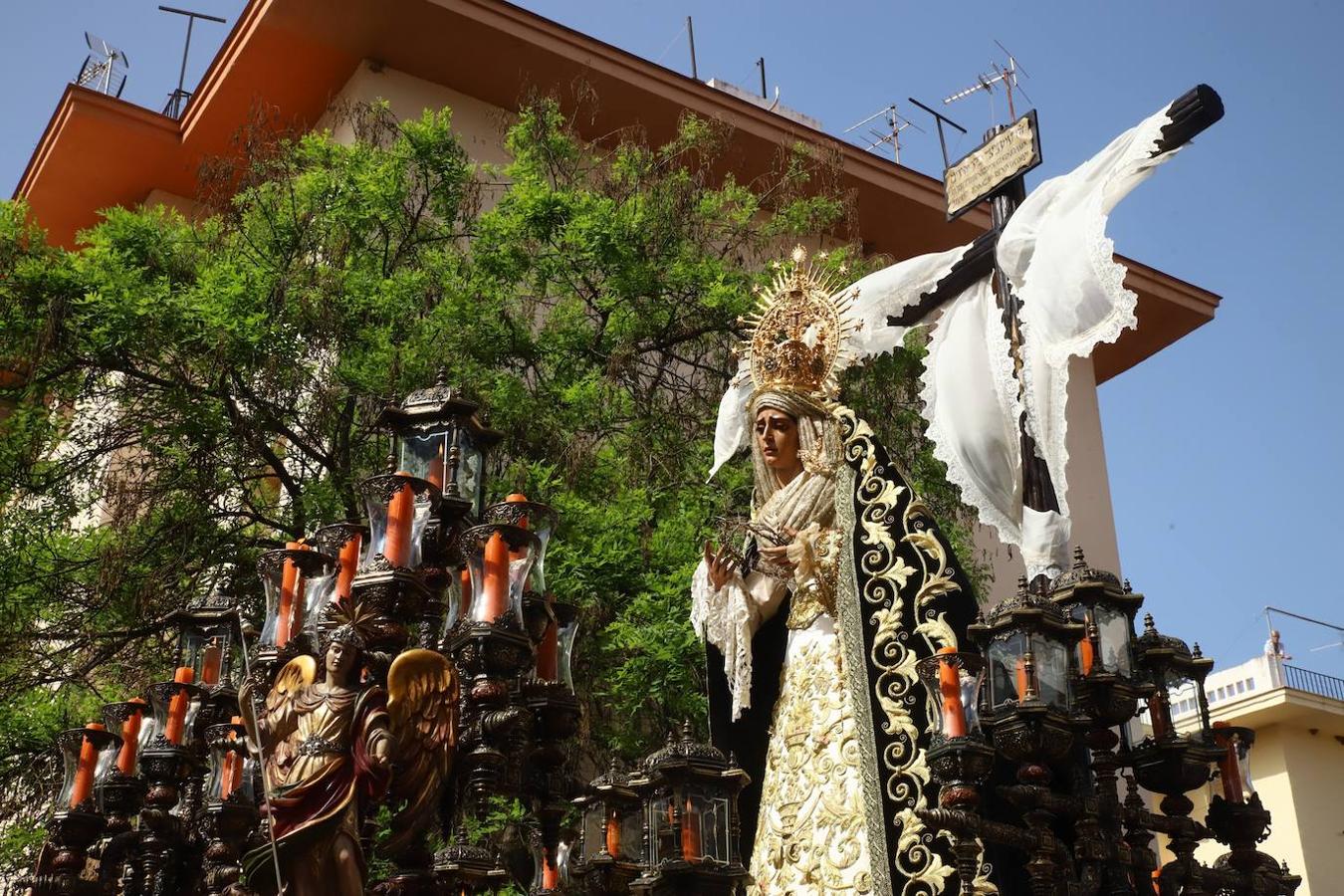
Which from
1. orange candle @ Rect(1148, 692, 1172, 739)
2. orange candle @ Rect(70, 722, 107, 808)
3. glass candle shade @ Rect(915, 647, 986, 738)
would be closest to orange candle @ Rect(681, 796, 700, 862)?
glass candle shade @ Rect(915, 647, 986, 738)

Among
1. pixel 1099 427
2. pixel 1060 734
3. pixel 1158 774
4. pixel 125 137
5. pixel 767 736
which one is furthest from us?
pixel 1099 427

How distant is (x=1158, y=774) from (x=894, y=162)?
531 inches

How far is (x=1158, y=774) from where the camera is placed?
22.4 ft

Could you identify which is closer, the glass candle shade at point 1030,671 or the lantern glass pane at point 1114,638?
the glass candle shade at point 1030,671

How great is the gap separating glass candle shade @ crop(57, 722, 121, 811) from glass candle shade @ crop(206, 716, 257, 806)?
5.68ft

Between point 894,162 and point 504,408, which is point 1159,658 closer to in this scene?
point 504,408

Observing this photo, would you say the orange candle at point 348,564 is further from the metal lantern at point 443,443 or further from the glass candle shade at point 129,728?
the glass candle shade at point 129,728

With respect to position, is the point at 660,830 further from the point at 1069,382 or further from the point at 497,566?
the point at 1069,382

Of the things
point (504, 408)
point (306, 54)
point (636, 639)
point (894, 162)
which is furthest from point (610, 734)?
point (894, 162)

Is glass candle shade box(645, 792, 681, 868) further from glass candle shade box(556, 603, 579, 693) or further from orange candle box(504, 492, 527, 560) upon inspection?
orange candle box(504, 492, 527, 560)

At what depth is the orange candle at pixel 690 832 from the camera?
20.8 feet

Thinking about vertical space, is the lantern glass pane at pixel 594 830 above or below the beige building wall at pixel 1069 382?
below

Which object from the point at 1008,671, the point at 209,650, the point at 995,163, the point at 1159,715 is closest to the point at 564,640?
the point at 1008,671

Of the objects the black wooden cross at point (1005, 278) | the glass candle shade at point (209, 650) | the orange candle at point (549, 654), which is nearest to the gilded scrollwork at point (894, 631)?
the black wooden cross at point (1005, 278)
